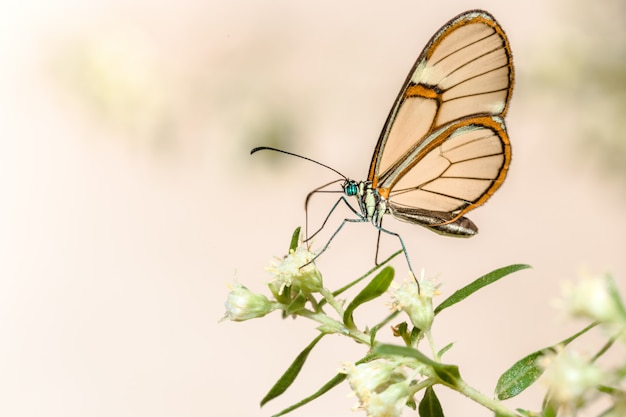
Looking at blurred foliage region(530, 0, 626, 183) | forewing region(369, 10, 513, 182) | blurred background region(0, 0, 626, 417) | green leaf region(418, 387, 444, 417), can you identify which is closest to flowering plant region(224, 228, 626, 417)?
green leaf region(418, 387, 444, 417)

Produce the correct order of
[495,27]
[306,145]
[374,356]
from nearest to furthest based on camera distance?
[374,356], [495,27], [306,145]

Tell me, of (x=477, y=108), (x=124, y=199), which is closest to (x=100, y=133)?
(x=124, y=199)

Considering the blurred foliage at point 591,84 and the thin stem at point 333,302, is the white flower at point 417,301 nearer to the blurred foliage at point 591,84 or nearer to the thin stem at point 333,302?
the thin stem at point 333,302

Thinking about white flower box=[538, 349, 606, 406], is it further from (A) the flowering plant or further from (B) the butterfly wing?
(B) the butterfly wing

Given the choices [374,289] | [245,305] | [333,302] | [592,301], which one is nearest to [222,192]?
[245,305]

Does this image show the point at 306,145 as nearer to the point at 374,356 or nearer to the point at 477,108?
the point at 477,108

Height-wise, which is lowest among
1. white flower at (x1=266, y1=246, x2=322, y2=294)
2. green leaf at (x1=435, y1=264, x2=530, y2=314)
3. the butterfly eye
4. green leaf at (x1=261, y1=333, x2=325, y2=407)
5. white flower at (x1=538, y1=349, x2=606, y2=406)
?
white flower at (x1=538, y1=349, x2=606, y2=406)

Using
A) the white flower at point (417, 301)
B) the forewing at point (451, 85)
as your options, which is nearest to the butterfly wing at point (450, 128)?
the forewing at point (451, 85)
